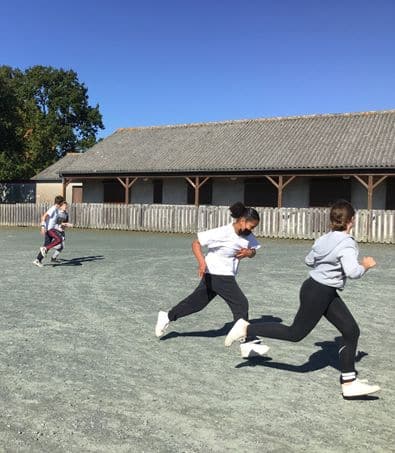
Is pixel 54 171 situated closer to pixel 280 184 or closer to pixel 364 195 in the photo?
pixel 280 184

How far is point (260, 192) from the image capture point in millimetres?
25047

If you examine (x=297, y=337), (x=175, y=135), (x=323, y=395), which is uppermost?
(x=175, y=135)

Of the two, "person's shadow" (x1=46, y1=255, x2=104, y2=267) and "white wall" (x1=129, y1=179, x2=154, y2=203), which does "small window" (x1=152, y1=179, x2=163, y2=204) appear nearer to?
"white wall" (x1=129, y1=179, x2=154, y2=203)

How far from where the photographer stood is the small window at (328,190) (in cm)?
2291

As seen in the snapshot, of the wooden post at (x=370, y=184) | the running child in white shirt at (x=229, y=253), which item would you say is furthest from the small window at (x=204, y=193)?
the running child in white shirt at (x=229, y=253)

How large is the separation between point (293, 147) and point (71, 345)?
20.7 metres

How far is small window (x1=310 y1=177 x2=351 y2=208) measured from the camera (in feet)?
75.2

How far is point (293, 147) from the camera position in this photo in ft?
80.2

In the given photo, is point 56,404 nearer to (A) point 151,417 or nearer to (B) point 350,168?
(A) point 151,417

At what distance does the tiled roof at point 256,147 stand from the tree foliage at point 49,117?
27065mm

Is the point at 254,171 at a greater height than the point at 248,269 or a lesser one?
greater

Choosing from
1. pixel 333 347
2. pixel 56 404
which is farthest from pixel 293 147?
pixel 56 404

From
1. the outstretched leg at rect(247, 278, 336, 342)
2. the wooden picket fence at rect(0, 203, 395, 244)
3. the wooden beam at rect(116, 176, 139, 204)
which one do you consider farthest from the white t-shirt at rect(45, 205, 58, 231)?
the wooden beam at rect(116, 176, 139, 204)

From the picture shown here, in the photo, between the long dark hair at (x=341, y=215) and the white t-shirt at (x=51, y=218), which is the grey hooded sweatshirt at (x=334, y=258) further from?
the white t-shirt at (x=51, y=218)
